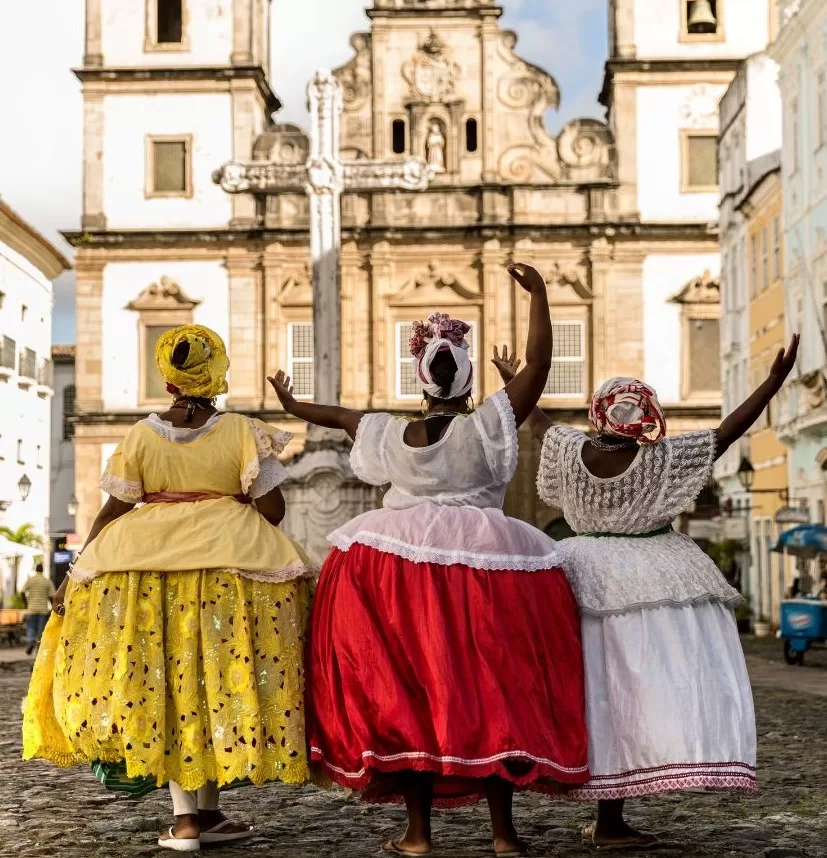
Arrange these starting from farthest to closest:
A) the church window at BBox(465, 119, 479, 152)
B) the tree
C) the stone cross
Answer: the church window at BBox(465, 119, 479, 152) → the tree → the stone cross

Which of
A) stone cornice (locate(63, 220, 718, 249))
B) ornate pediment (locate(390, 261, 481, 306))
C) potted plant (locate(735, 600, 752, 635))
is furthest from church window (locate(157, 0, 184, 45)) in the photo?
potted plant (locate(735, 600, 752, 635))

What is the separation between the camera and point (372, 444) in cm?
634

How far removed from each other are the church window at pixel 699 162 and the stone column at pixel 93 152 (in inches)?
535

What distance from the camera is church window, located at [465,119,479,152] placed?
41.2 meters

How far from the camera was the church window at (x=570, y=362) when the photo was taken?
133 ft

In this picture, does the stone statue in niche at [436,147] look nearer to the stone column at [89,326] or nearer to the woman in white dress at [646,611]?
the stone column at [89,326]

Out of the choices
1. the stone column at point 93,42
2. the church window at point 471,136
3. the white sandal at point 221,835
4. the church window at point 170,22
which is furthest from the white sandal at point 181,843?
the church window at point 170,22

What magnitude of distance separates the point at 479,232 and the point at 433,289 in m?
1.71

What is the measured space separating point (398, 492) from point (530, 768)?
43.8 inches

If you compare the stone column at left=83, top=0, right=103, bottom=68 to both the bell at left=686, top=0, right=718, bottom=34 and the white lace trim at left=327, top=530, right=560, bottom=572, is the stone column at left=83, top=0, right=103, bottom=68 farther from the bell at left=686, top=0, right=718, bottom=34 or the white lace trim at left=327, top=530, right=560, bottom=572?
the white lace trim at left=327, top=530, right=560, bottom=572

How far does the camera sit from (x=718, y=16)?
41375 millimetres

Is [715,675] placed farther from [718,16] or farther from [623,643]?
[718,16]

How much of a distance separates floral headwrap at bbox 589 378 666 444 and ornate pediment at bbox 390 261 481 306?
34.5 m

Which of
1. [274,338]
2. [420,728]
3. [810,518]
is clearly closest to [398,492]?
[420,728]
